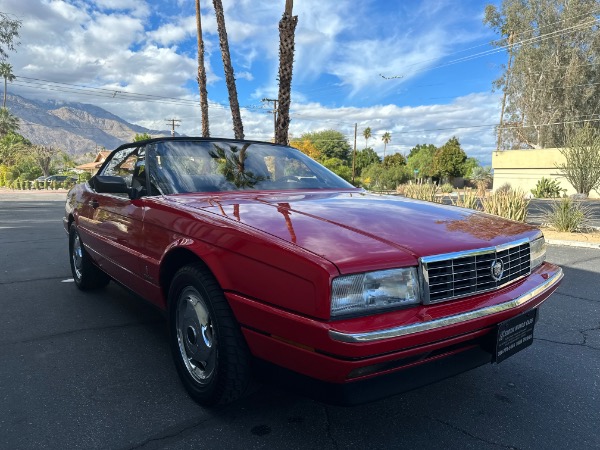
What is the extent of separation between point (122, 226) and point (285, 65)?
31.7ft

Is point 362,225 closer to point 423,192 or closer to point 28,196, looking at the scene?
point 423,192

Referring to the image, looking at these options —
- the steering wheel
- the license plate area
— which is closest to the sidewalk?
the steering wheel

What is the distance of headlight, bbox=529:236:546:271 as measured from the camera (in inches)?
100

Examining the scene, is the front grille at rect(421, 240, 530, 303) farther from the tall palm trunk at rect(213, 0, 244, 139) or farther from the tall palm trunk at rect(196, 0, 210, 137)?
the tall palm trunk at rect(196, 0, 210, 137)

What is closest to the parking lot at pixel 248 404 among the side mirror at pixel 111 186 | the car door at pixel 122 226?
the car door at pixel 122 226

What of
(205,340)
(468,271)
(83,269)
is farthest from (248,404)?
(83,269)

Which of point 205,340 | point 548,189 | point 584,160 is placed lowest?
point 548,189

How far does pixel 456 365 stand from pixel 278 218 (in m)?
1.08

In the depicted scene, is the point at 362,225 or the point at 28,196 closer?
the point at 362,225

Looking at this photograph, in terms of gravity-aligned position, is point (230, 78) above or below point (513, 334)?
above

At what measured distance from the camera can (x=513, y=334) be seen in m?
2.16

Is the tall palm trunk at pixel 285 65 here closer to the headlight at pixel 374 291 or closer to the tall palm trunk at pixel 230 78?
the tall palm trunk at pixel 230 78

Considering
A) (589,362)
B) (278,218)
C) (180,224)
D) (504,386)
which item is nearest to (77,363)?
(180,224)

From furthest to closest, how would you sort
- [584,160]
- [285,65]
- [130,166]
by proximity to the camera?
[584,160], [285,65], [130,166]
